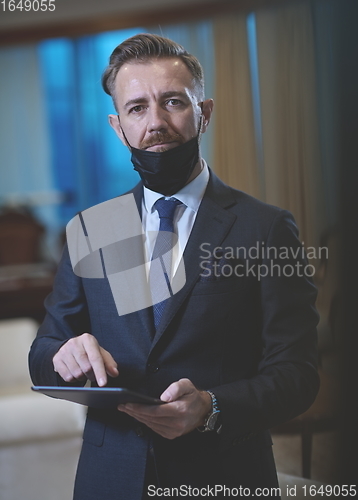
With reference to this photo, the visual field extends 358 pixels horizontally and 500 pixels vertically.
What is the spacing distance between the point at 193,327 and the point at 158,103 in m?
0.37

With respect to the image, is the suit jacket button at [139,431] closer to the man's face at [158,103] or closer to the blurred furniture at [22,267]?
the man's face at [158,103]

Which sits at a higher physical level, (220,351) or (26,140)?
(26,140)

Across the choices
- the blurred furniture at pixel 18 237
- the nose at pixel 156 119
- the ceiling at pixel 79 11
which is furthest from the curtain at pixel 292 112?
the blurred furniture at pixel 18 237

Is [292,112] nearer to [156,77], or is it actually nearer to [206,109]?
[206,109]

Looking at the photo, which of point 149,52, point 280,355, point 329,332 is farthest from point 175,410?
point 149,52

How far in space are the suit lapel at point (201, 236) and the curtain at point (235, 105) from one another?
0.27 m

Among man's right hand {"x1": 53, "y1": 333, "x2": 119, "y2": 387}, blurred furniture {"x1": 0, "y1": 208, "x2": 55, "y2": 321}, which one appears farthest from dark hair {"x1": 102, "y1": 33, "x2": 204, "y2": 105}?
blurred furniture {"x1": 0, "y1": 208, "x2": 55, "y2": 321}

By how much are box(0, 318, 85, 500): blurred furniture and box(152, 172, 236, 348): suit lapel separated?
179 cm

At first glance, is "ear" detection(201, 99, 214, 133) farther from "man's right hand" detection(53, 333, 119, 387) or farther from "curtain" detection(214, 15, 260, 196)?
"man's right hand" detection(53, 333, 119, 387)

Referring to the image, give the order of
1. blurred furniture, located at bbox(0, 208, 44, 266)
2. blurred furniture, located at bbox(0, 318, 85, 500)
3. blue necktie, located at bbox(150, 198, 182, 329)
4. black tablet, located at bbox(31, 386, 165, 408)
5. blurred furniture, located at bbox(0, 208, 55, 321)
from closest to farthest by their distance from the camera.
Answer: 1. black tablet, located at bbox(31, 386, 165, 408)
2. blue necktie, located at bbox(150, 198, 182, 329)
3. blurred furniture, located at bbox(0, 318, 85, 500)
4. blurred furniture, located at bbox(0, 208, 55, 321)
5. blurred furniture, located at bbox(0, 208, 44, 266)

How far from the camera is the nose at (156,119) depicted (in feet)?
3.22

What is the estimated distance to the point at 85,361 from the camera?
933 millimetres

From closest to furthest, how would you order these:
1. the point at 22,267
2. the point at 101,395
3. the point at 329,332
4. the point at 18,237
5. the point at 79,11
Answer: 1. the point at 101,395
2. the point at 329,332
3. the point at 79,11
4. the point at 22,267
5. the point at 18,237

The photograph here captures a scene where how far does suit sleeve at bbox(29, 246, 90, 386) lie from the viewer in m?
1.06
